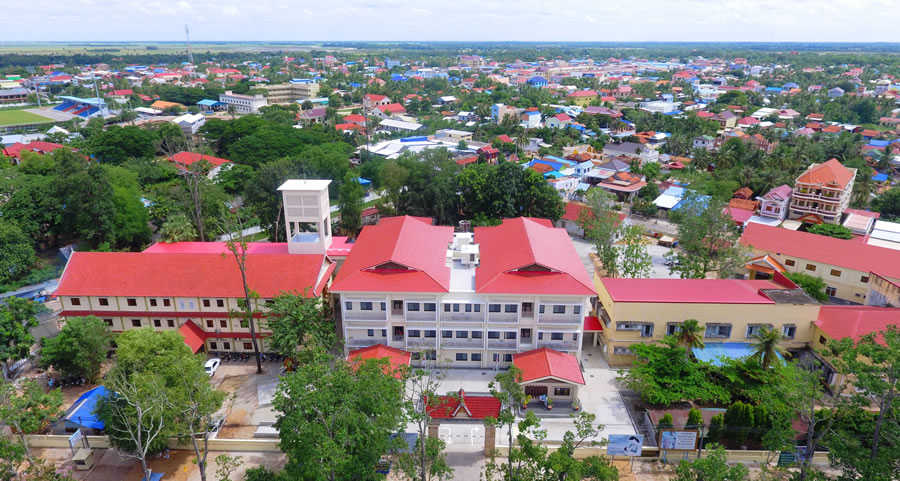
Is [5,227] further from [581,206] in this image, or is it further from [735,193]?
[735,193]

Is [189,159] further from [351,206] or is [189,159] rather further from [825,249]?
[825,249]

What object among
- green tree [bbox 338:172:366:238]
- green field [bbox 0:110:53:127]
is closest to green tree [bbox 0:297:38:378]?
green tree [bbox 338:172:366:238]

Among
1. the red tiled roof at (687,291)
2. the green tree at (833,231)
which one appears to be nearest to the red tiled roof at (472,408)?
the red tiled roof at (687,291)

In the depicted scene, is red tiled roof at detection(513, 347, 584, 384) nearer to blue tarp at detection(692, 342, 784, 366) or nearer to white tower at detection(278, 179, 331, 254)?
blue tarp at detection(692, 342, 784, 366)

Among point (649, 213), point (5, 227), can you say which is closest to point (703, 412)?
point (649, 213)

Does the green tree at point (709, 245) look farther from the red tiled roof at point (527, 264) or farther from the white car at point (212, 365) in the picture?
the white car at point (212, 365)

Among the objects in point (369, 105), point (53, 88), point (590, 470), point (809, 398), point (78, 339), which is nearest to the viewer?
point (590, 470)
